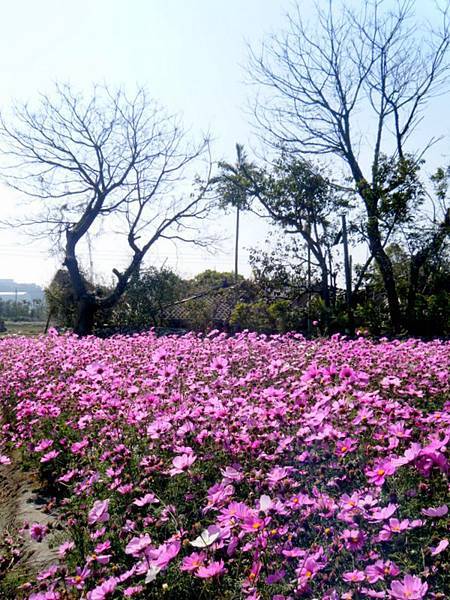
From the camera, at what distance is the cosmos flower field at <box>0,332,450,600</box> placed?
1.68 metres

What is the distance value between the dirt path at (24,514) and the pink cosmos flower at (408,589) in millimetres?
1297

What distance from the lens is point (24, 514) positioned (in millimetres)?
3070

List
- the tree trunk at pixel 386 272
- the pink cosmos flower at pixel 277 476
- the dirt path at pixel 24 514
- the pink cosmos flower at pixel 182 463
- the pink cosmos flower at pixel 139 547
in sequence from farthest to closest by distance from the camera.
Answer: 1. the tree trunk at pixel 386 272
2. the dirt path at pixel 24 514
3. the pink cosmos flower at pixel 182 463
4. the pink cosmos flower at pixel 277 476
5. the pink cosmos flower at pixel 139 547

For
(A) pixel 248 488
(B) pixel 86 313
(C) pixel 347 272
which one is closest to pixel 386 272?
(C) pixel 347 272

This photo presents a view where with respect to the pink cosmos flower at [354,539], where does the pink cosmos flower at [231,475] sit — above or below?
above

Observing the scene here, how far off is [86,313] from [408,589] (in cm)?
1795

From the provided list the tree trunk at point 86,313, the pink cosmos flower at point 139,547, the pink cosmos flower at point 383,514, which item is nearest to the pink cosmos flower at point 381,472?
the pink cosmos flower at point 383,514

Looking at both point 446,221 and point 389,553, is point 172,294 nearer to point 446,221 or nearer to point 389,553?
point 446,221

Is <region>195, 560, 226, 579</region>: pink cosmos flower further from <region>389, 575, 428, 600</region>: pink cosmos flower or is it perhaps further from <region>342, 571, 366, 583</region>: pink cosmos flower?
<region>389, 575, 428, 600</region>: pink cosmos flower

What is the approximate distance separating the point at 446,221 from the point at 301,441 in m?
13.0

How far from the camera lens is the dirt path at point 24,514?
7.87ft

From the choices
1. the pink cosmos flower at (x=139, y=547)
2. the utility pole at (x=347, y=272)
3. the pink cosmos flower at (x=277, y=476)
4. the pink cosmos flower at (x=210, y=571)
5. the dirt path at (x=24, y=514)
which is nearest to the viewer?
the pink cosmos flower at (x=210, y=571)

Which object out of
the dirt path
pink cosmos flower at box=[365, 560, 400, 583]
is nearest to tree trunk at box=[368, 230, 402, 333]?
the dirt path

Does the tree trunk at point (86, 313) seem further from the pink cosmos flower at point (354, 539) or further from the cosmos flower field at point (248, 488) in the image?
the pink cosmos flower at point (354, 539)
